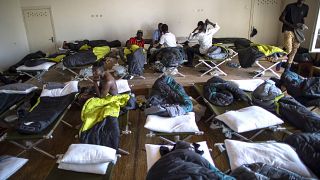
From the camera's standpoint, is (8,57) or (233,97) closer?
(233,97)

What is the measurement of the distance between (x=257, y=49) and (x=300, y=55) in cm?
182

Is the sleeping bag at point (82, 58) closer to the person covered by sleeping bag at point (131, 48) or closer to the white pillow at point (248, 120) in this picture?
the person covered by sleeping bag at point (131, 48)

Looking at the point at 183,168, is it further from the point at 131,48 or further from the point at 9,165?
the point at 131,48

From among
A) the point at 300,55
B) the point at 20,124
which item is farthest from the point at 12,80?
the point at 300,55

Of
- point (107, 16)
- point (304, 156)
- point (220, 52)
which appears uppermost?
point (107, 16)

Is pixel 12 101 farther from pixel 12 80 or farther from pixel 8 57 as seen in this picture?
pixel 8 57

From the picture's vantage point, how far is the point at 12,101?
3670mm

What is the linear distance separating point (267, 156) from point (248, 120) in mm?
674

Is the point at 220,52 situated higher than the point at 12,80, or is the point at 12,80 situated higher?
the point at 220,52

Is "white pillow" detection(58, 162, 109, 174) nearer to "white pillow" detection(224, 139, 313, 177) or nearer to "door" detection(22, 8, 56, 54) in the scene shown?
"white pillow" detection(224, 139, 313, 177)

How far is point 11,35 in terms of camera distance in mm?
7242

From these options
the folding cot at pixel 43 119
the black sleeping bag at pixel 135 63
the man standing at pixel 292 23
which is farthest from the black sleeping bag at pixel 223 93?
the man standing at pixel 292 23

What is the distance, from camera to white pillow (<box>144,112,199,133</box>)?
2659 millimetres

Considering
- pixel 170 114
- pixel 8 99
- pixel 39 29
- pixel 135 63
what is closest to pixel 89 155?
pixel 170 114
